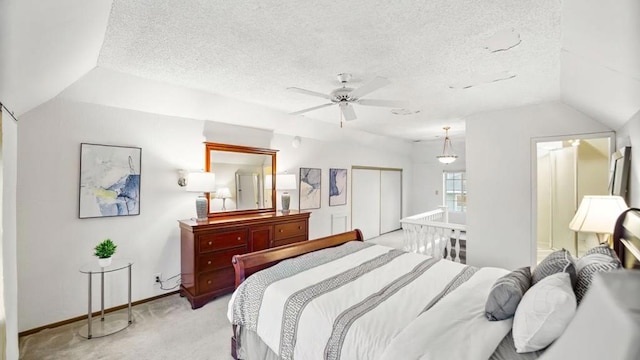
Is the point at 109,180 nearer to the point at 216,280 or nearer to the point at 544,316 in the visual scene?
the point at 216,280

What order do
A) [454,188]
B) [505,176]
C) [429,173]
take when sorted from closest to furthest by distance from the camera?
[505,176], [454,188], [429,173]

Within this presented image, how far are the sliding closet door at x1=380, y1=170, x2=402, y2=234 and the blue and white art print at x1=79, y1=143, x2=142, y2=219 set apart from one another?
17.5 ft

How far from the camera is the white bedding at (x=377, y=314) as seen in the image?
54.3 inches

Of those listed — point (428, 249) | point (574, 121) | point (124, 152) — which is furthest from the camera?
point (428, 249)

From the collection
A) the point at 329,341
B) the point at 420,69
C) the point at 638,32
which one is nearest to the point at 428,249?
the point at 420,69

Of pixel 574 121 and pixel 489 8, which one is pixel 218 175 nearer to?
pixel 489 8

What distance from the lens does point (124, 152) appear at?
314cm

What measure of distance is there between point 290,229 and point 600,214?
329cm

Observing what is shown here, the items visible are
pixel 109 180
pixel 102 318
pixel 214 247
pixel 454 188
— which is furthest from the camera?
pixel 454 188

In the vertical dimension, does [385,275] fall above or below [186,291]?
above

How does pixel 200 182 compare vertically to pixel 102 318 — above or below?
above

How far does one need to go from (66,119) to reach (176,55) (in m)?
1.45

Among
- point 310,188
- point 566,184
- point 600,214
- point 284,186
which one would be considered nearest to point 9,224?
point 284,186

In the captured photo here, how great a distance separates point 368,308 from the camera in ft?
5.62
